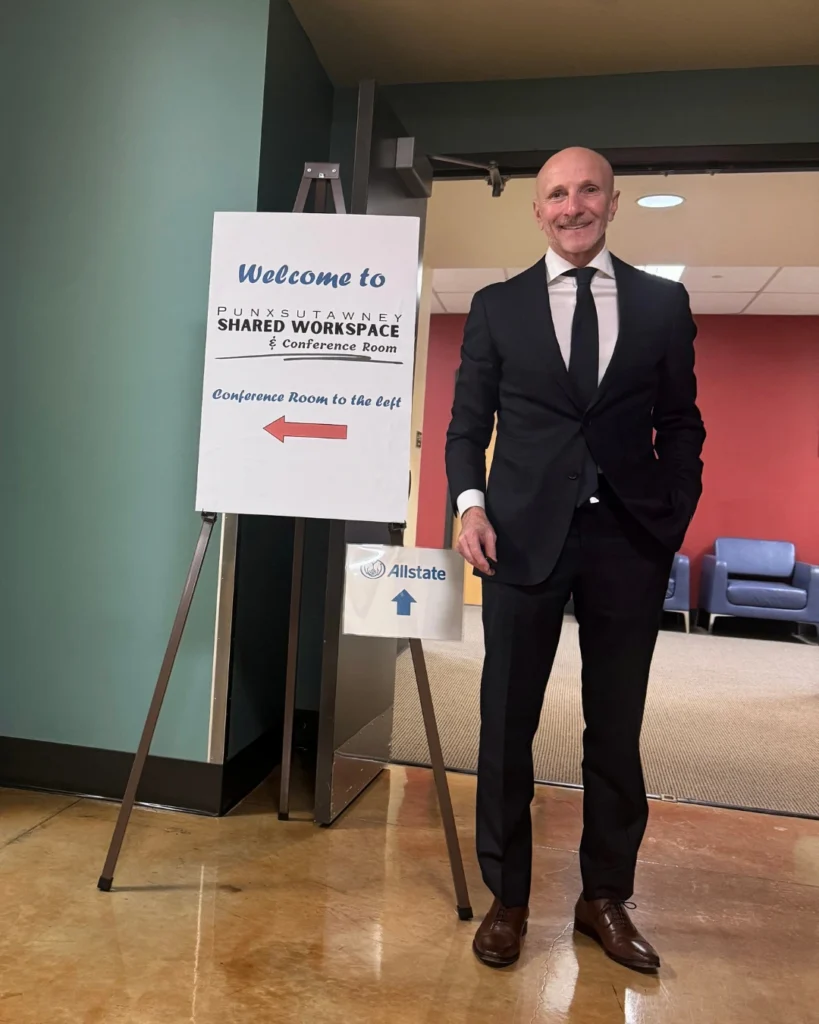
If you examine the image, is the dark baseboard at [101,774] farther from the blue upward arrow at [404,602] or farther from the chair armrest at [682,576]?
the chair armrest at [682,576]

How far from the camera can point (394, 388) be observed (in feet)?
6.11

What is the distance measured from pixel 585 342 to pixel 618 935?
3.81 feet

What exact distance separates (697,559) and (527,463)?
5.95 metres

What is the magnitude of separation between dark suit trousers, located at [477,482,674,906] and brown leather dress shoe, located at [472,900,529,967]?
3 centimetres

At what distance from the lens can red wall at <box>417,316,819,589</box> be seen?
685 centimetres

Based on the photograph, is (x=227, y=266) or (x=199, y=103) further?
(x=199, y=103)

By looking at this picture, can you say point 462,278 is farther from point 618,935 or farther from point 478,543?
point 618,935

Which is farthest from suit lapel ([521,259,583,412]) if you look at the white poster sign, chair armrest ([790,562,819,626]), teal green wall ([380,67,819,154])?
chair armrest ([790,562,819,626])

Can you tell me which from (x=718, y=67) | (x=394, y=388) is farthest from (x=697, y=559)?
(x=394, y=388)

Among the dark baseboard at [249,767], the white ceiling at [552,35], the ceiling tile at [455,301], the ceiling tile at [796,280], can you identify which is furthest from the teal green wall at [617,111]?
the ceiling tile at [455,301]

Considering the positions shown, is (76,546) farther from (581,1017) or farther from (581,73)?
(581,73)

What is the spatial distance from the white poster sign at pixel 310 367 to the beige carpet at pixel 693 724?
1305 millimetres

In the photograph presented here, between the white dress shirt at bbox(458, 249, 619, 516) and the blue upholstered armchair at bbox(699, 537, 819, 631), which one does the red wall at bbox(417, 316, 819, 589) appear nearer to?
the blue upholstered armchair at bbox(699, 537, 819, 631)

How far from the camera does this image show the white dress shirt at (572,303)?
155 centimetres
